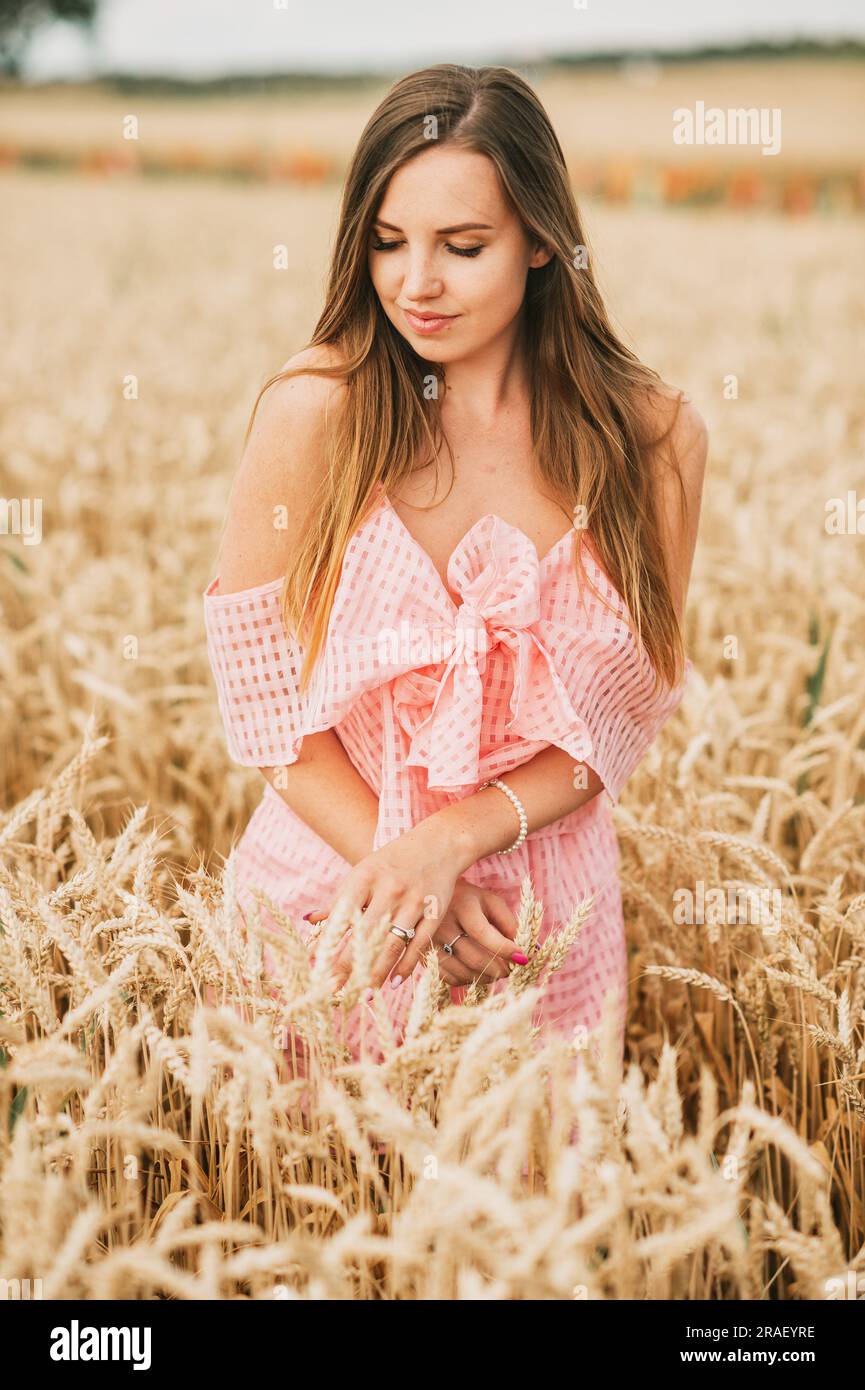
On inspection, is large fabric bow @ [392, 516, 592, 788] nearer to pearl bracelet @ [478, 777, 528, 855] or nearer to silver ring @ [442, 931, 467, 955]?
pearl bracelet @ [478, 777, 528, 855]

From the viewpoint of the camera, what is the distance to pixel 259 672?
192cm

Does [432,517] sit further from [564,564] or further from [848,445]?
[848,445]

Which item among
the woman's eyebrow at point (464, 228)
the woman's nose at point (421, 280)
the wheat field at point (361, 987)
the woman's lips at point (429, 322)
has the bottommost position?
the wheat field at point (361, 987)

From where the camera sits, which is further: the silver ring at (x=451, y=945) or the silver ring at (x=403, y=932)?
the silver ring at (x=451, y=945)

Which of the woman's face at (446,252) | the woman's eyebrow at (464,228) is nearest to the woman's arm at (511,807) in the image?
Answer: the woman's face at (446,252)

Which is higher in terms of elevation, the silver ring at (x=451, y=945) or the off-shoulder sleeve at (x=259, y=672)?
the off-shoulder sleeve at (x=259, y=672)

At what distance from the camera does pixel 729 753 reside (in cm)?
271

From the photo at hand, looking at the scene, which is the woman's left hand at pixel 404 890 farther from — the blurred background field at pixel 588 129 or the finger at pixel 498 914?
the blurred background field at pixel 588 129

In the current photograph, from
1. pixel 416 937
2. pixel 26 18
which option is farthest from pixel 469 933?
pixel 26 18

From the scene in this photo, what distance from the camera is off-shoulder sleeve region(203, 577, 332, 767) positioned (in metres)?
1.90

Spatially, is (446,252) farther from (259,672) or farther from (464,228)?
(259,672)

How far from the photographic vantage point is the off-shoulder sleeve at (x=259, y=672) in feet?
6.24

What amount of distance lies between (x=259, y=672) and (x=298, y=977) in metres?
0.67

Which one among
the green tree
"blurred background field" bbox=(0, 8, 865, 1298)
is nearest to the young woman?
"blurred background field" bbox=(0, 8, 865, 1298)
